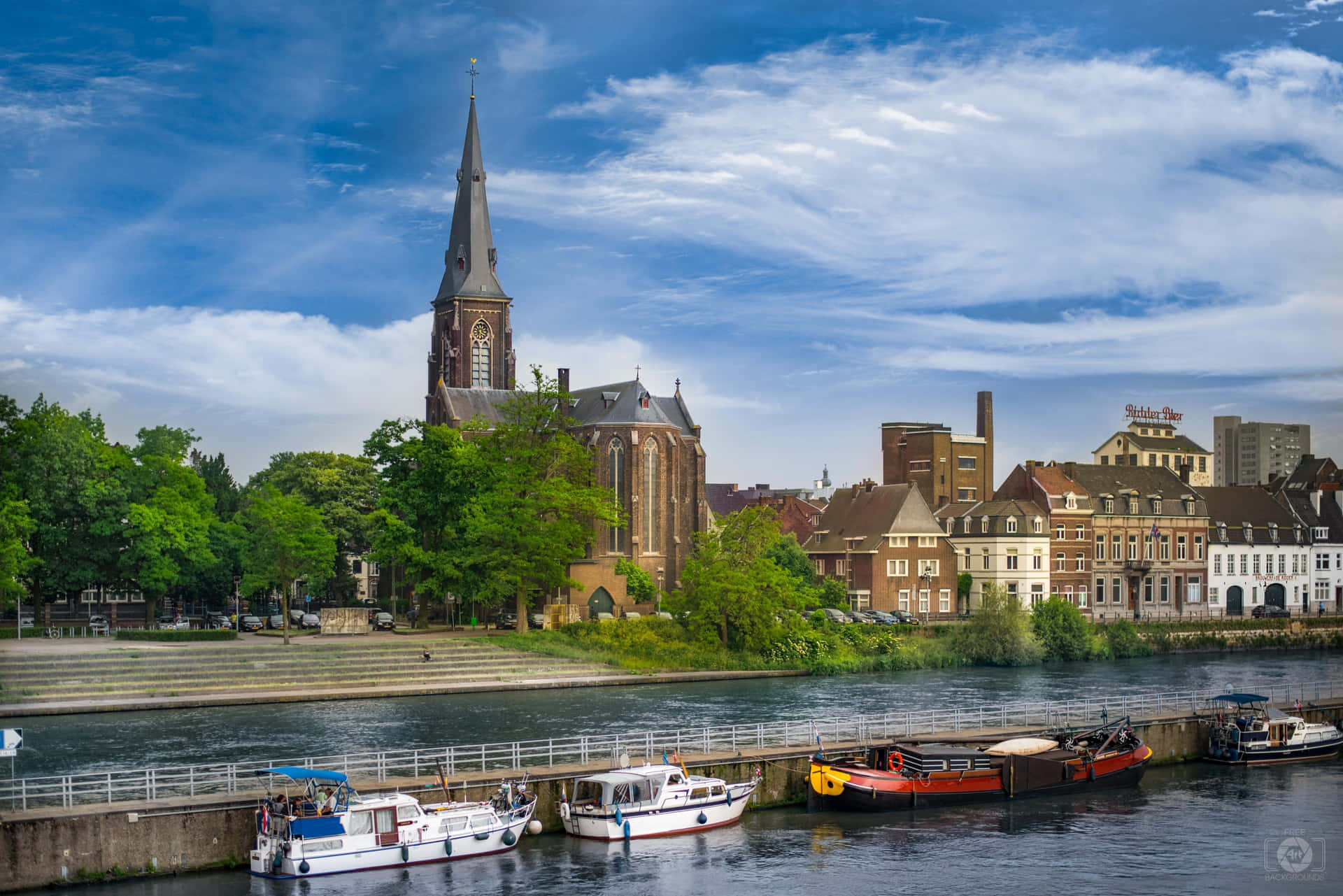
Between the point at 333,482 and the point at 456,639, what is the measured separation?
1131 inches

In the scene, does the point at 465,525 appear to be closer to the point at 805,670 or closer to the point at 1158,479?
the point at 805,670

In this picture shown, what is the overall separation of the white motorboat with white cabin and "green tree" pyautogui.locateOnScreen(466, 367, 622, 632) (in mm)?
50021

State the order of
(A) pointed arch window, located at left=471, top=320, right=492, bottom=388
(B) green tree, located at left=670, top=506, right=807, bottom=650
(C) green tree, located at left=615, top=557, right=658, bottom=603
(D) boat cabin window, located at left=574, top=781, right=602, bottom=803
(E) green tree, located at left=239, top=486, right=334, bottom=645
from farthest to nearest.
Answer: (A) pointed arch window, located at left=471, top=320, right=492, bottom=388, (C) green tree, located at left=615, top=557, right=658, bottom=603, (B) green tree, located at left=670, top=506, right=807, bottom=650, (E) green tree, located at left=239, top=486, right=334, bottom=645, (D) boat cabin window, located at left=574, top=781, right=602, bottom=803

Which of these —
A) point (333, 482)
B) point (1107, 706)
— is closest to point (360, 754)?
point (1107, 706)

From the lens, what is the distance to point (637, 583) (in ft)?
331

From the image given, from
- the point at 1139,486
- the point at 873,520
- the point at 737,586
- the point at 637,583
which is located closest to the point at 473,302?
the point at 637,583

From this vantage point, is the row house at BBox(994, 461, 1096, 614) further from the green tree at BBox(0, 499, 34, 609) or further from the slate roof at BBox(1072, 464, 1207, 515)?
the green tree at BBox(0, 499, 34, 609)

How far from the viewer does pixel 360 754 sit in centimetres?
4612

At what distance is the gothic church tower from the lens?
119812 mm

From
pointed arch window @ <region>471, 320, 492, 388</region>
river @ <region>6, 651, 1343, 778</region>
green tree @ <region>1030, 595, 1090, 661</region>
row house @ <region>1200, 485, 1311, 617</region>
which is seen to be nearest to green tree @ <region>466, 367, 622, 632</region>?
river @ <region>6, 651, 1343, 778</region>

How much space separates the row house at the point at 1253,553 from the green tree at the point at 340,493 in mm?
72625

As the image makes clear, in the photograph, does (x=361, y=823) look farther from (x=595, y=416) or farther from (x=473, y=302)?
(x=473, y=302)

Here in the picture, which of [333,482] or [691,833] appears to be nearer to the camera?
[691,833]

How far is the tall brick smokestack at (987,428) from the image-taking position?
13075 centimetres
